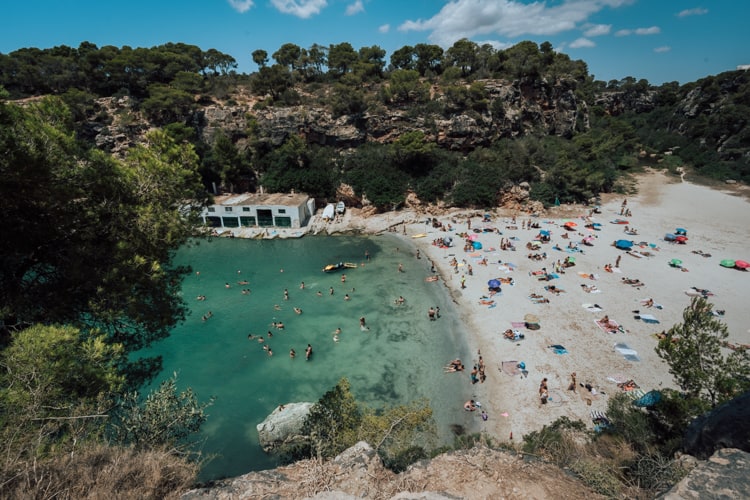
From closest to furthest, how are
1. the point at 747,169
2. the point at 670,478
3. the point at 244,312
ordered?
the point at 670,478 < the point at 244,312 < the point at 747,169

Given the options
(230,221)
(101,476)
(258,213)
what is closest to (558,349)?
(101,476)

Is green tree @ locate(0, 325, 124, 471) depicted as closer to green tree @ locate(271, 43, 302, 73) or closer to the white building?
the white building

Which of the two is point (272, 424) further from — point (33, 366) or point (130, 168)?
point (130, 168)

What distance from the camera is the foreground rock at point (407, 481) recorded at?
17.4 feet

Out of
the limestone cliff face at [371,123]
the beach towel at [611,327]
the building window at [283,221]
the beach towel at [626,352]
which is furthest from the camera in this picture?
the limestone cliff face at [371,123]

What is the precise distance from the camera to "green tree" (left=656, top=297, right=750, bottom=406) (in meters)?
9.11

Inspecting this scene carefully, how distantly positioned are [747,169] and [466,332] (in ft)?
A: 183

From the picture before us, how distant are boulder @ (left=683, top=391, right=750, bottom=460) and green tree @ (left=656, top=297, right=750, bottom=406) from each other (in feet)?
13.3

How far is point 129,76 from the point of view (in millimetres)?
46594

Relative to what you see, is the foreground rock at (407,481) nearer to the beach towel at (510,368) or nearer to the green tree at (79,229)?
the green tree at (79,229)

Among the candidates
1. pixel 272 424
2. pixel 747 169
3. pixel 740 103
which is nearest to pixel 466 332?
pixel 272 424

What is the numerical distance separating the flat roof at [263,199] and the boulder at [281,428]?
24609mm

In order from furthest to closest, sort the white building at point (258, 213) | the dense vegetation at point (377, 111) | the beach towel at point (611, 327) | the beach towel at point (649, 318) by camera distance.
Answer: the dense vegetation at point (377, 111), the white building at point (258, 213), the beach towel at point (649, 318), the beach towel at point (611, 327)

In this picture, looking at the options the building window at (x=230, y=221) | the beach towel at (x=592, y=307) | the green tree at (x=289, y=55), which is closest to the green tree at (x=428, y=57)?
the green tree at (x=289, y=55)
